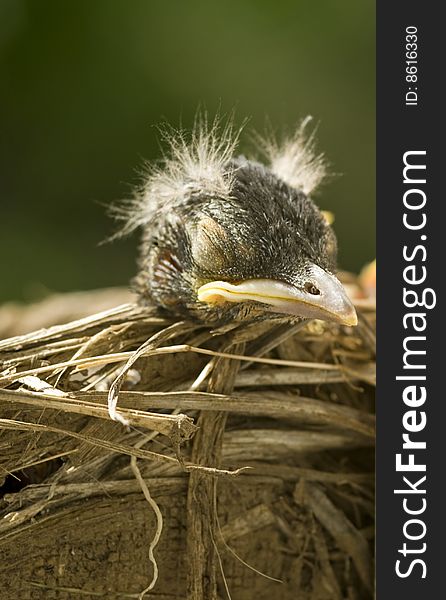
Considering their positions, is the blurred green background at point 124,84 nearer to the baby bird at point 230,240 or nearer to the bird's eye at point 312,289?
the baby bird at point 230,240

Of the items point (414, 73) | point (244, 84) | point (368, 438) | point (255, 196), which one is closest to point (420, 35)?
point (414, 73)

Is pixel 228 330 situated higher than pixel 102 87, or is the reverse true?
pixel 102 87

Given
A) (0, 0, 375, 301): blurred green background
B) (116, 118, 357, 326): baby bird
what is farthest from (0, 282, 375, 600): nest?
(0, 0, 375, 301): blurred green background

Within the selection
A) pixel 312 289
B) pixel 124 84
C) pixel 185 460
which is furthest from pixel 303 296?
pixel 124 84

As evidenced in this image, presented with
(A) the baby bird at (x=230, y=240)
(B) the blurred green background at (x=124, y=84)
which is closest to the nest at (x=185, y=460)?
(A) the baby bird at (x=230, y=240)

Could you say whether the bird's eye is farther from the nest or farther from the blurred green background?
the blurred green background

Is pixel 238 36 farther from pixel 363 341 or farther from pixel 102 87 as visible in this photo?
pixel 363 341

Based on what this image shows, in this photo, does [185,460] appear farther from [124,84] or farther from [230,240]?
[124,84]
